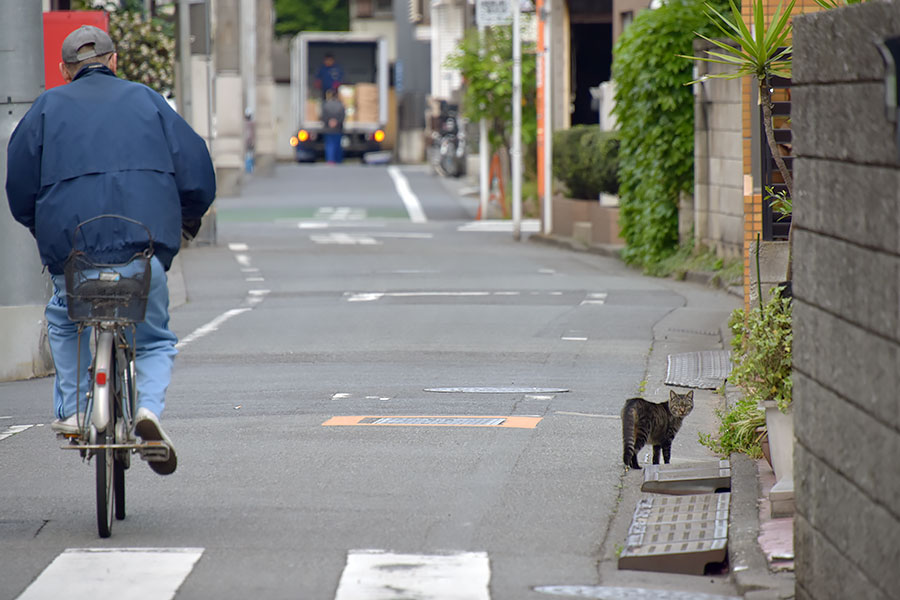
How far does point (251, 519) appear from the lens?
6.36 m

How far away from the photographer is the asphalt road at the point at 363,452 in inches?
221

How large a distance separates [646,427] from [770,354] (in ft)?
2.23

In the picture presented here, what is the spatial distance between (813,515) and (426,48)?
192 ft

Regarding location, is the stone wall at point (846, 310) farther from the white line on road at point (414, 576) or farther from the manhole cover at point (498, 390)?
the manhole cover at point (498, 390)

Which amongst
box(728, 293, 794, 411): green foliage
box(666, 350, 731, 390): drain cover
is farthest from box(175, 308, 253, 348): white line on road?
box(728, 293, 794, 411): green foliage

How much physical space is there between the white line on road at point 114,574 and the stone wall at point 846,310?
6.57 feet

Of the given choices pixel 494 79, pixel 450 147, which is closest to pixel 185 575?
pixel 494 79

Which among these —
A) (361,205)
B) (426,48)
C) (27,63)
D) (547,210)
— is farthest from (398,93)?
(27,63)

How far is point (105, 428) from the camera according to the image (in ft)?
19.4

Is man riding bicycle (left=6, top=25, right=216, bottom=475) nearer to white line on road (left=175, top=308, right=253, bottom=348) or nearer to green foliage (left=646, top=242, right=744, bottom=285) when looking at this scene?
white line on road (left=175, top=308, right=253, bottom=348)

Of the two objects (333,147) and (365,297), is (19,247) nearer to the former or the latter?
(365,297)

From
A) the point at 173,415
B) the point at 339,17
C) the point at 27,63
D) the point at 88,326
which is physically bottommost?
the point at 173,415

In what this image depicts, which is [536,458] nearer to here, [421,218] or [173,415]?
[173,415]

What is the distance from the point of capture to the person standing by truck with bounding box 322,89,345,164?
52.7 metres
